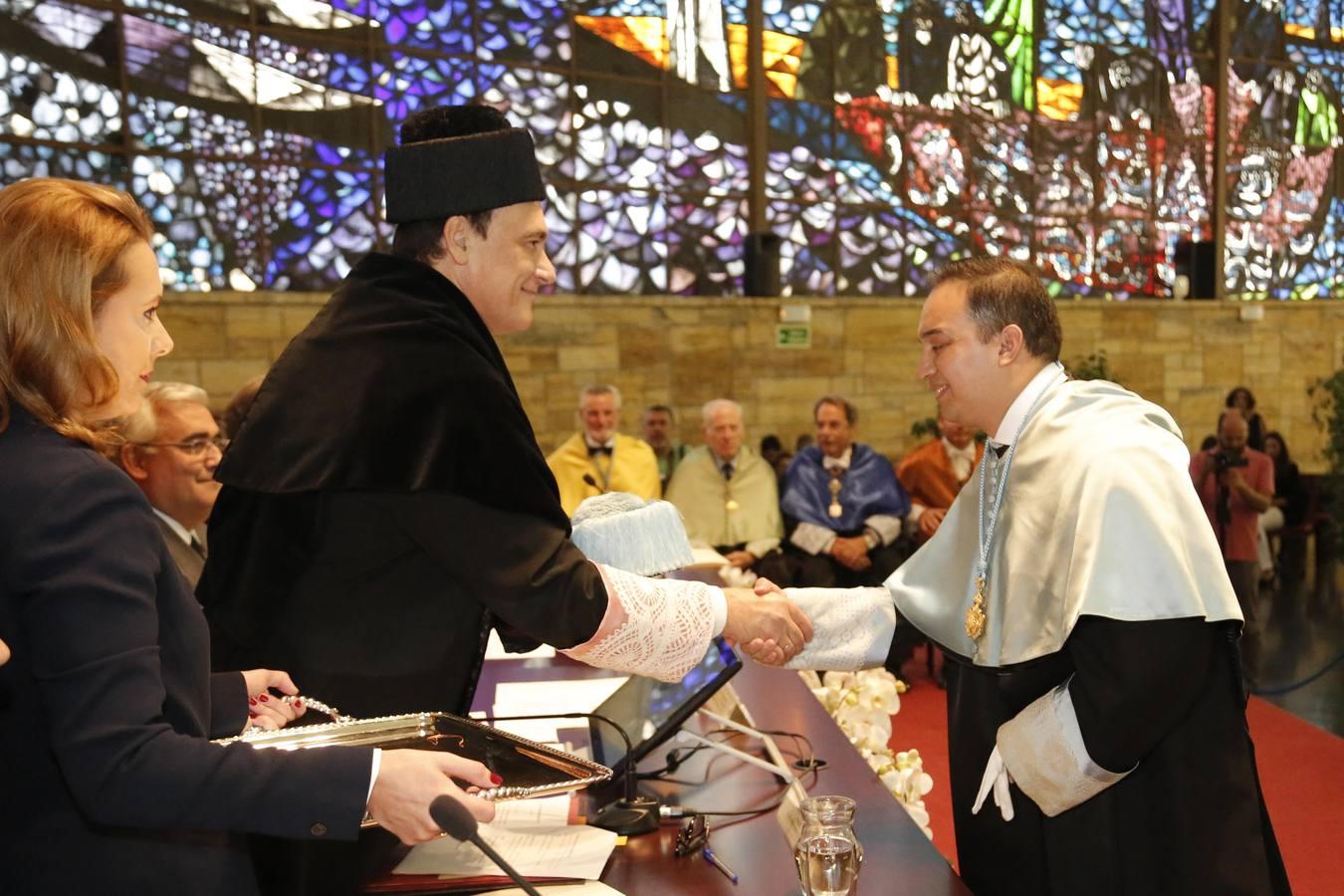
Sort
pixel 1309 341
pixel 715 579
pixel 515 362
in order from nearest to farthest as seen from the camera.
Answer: pixel 715 579
pixel 515 362
pixel 1309 341

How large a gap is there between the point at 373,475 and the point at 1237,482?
733cm

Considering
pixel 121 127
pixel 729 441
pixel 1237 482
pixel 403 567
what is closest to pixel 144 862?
pixel 403 567

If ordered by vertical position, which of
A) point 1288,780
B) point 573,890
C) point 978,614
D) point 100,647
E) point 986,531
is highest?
point 100,647

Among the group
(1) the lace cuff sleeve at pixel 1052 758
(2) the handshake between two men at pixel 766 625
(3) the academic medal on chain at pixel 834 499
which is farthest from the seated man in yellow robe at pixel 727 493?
(1) the lace cuff sleeve at pixel 1052 758

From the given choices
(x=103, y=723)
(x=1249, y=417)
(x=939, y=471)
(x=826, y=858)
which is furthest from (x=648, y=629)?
(x=1249, y=417)

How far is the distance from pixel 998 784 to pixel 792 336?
940 cm

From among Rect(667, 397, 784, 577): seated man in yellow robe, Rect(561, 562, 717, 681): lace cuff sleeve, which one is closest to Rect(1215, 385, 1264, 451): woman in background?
Rect(667, 397, 784, 577): seated man in yellow robe

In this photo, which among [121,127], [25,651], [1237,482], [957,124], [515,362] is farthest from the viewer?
[957,124]

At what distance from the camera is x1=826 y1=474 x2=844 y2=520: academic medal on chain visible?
7.71 meters

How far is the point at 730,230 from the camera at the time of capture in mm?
11414

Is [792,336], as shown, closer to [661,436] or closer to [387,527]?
[661,436]

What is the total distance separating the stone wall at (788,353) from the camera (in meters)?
9.07

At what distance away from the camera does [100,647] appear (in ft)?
4.01

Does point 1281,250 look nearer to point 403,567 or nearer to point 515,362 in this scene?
point 515,362
